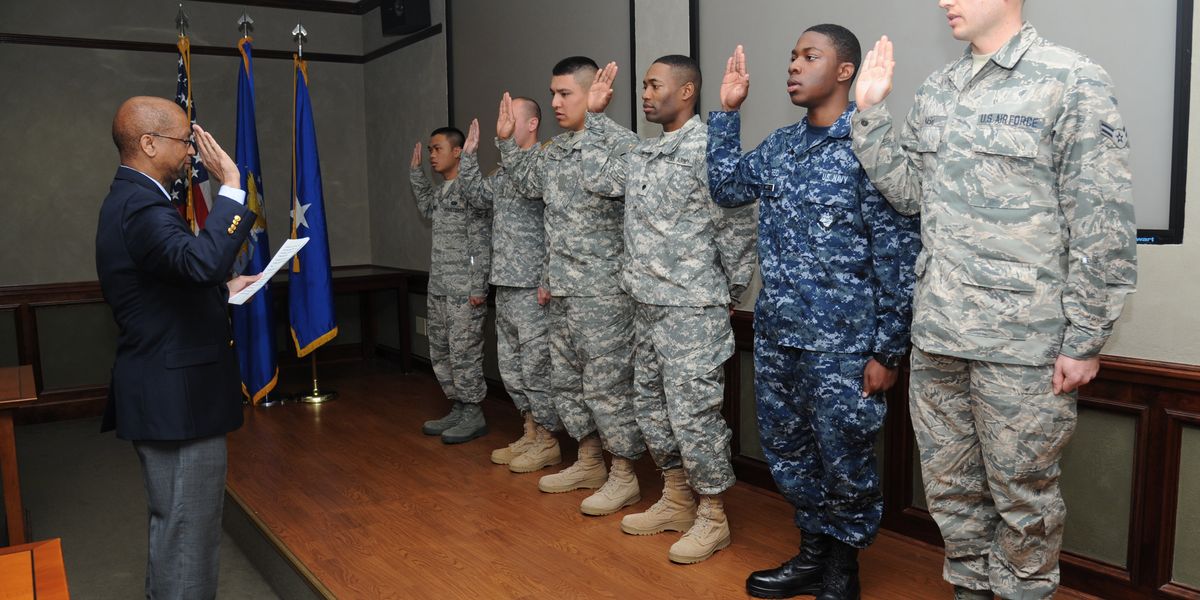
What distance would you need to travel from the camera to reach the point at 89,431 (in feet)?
15.6

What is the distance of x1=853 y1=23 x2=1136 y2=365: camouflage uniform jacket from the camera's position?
5.57ft

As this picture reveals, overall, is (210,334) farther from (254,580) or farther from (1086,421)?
(1086,421)

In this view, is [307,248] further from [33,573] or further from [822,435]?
[822,435]

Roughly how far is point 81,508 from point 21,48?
3.16 metres

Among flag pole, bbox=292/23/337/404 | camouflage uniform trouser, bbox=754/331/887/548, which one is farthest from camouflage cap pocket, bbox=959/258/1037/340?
flag pole, bbox=292/23/337/404

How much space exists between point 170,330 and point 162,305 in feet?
0.20

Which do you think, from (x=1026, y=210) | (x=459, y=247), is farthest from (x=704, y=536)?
(x=459, y=247)

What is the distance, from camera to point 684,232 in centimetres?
267

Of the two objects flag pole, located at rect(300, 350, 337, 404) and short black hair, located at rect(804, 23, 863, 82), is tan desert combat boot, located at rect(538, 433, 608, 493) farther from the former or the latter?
flag pole, located at rect(300, 350, 337, 404)

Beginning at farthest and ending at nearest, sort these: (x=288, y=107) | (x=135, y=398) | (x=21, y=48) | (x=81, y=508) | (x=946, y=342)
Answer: (x=288, y=107) → (x=21, y=48) → (x=81, y=508) → (x=135, y=398) → (x=946, y=342)

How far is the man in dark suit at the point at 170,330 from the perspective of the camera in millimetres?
2021

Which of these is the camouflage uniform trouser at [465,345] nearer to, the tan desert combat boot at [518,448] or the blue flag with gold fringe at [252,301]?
the tan desert combat boot at [518,448]

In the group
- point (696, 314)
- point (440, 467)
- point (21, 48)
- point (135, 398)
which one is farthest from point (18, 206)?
point (696, 314)

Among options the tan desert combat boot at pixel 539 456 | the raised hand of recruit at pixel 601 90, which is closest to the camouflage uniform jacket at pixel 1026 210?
the raised hand of recruit at pixel 601 90
